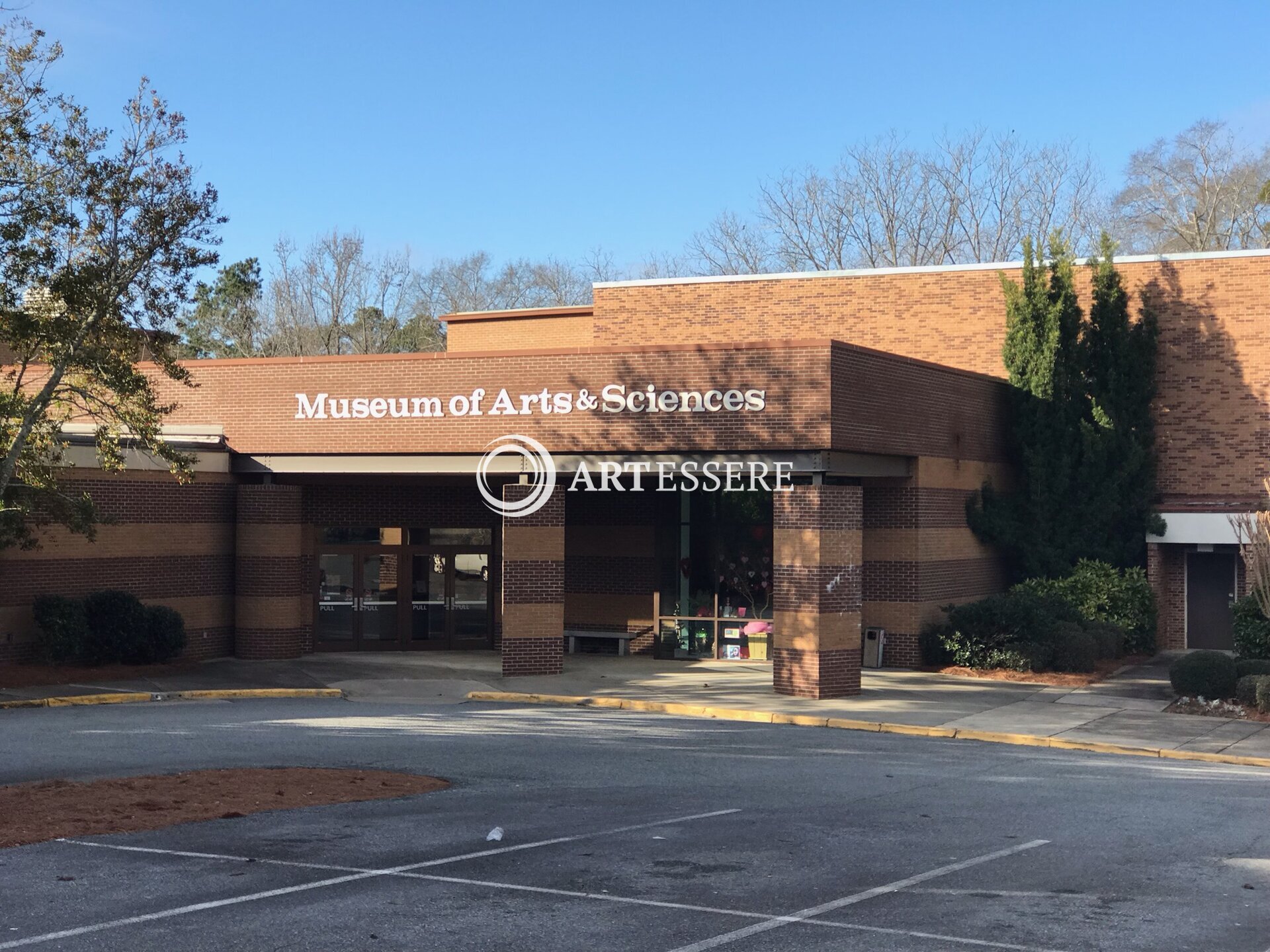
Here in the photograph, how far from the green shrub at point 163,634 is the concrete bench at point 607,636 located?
357 inches

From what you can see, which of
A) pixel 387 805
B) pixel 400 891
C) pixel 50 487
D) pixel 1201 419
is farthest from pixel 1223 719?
pixel 50 487

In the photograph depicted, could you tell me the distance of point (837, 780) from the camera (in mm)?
16031

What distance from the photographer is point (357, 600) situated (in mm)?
31719

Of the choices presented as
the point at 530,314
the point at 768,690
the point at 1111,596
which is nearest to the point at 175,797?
the point at 768,690

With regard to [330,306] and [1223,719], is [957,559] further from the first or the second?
[330,306]

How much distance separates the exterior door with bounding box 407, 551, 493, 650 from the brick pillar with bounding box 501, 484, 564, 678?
561 cm

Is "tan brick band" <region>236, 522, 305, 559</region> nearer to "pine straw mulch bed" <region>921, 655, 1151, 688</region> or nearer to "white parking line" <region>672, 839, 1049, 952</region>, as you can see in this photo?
"pine straw mulch bed" <region>921, 655, 1151, 688</region>

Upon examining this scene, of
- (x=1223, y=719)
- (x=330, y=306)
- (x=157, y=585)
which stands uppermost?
(x=330, y=306)

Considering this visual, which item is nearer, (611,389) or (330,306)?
(611,389)

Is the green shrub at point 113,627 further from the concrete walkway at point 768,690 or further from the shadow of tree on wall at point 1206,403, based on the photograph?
the shadow of tree on wall at point 1206,403

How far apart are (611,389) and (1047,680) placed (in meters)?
10.4

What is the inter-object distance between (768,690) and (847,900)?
1565 cm

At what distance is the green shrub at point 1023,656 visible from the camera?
2802cm

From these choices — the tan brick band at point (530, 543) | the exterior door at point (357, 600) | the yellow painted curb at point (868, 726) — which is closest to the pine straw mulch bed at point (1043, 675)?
the yellow painted curb at point (868, 726)
